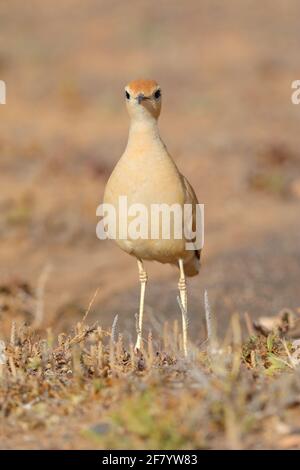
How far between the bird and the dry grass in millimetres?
546

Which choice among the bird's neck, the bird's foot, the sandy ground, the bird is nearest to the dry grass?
the bird

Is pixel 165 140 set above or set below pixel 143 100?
above

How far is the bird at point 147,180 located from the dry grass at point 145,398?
1.79 feet

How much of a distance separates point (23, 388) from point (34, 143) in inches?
408

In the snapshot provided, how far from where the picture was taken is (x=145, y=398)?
3.58 m

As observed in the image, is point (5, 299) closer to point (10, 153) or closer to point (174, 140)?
point (10, 153)

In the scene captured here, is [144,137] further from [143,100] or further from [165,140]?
[165,140]

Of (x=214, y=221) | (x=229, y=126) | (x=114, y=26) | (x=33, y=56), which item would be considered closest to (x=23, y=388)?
(x=214, y=221)

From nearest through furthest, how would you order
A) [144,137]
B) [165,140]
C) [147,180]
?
[147,180] → [144,137] → [165,140]

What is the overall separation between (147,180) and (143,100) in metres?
0.55

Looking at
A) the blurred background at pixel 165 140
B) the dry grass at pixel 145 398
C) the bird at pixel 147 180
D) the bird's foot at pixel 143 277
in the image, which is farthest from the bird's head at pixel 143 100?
the dry grass at pixel 145 398

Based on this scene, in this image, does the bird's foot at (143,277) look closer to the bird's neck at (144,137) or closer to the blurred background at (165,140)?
the blurred background at (165,140)

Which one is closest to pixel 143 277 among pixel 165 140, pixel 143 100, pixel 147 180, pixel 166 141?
pixel 147 180

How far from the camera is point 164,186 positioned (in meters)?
4.92
